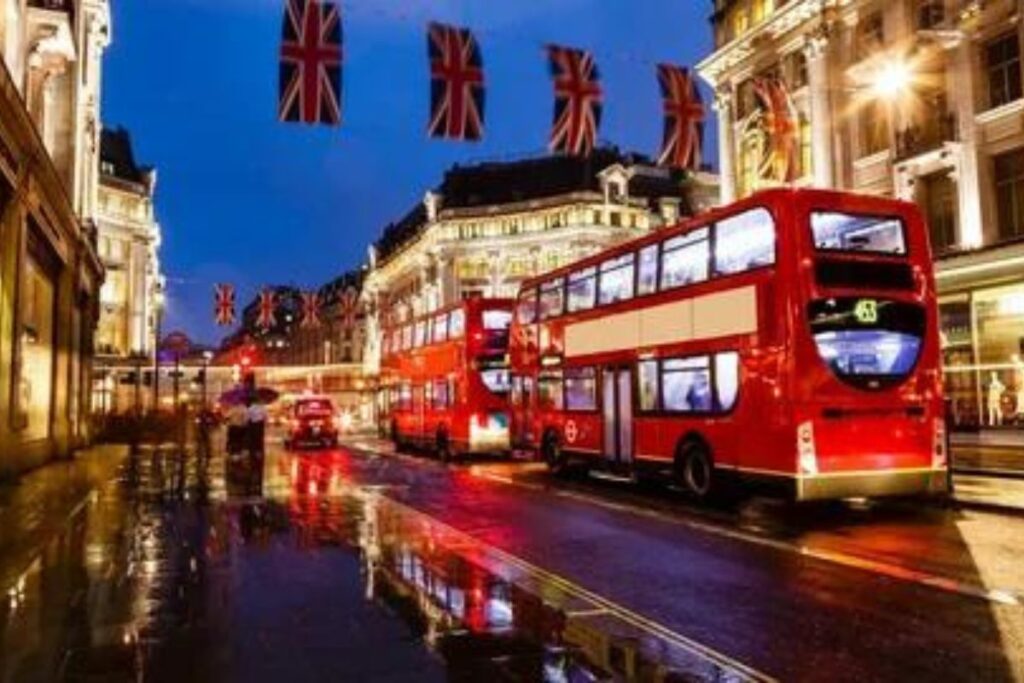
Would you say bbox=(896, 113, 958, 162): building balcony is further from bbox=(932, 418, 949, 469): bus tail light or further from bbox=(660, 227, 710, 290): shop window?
bbox=(932, 418, 949, 469): bus tail light

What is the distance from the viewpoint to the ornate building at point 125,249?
312 ft

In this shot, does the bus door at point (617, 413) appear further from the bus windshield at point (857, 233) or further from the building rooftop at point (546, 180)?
the building rooftop at point (546, 180)

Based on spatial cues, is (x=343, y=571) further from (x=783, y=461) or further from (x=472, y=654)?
(x=783, y=461)

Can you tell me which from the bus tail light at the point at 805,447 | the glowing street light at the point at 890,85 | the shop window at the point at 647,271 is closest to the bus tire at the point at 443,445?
the shop window at the point at 647,271

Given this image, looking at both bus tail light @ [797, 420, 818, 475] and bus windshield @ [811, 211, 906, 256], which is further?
bus windshield @ [811, 211, 906, 256]

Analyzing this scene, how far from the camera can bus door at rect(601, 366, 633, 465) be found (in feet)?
65.2

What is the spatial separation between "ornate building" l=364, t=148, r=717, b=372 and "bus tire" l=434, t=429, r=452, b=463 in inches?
2294

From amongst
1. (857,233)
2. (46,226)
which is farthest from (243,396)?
(857,233)

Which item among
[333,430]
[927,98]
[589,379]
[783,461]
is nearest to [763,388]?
[783,461]

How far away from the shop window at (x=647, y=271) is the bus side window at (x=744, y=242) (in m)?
2.28

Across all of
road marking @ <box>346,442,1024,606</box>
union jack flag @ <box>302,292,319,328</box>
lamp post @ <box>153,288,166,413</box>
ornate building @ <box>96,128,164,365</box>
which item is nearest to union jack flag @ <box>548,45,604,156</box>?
road marking @ <box>346,442,1024,606</box>

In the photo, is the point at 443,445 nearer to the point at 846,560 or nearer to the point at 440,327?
the point at 440,327

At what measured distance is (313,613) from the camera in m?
8.82

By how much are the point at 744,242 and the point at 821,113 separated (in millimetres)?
22212
